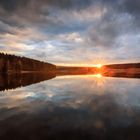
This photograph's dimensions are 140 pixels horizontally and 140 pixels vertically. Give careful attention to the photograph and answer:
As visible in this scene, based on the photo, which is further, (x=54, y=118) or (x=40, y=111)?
(x=40, y=111)

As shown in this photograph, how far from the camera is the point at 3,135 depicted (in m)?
9.88

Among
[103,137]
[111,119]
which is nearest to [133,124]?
[111,119]

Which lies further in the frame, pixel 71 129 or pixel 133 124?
pixel 133 124

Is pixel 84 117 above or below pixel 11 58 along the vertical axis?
below

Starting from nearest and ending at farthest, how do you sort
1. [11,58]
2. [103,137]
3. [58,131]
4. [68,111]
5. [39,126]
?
[103,137] < [58,131] < [39,126] < [68,111] < [11,58]

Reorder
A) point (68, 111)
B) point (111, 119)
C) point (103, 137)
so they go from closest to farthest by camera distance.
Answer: point (103, 137) → point (111, 119) → point (68, 111)

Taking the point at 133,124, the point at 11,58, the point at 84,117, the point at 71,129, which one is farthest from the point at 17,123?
the point at 11,58

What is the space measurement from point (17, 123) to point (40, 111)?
3657 mm

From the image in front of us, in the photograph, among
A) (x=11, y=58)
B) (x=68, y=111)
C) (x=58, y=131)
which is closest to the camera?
(x=58, y=131)

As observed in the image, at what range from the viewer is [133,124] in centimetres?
1173

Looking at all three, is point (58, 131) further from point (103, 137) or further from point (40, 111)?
point (40, 111)

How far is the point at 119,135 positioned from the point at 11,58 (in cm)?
15223

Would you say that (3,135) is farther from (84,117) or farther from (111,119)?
(111,119)

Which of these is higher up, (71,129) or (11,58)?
(11,58)
